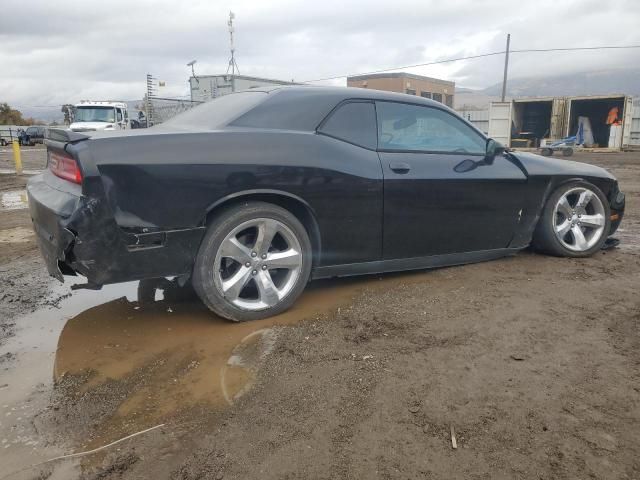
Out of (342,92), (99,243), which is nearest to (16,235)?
(99,243)

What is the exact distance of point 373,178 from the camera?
350 centimetres

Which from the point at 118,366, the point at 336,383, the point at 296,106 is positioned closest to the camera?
the point at 336,383

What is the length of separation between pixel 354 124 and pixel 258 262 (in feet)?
3.92

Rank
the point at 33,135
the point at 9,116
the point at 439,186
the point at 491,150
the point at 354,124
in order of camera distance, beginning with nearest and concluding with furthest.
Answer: the point at 354,124
the point at 439,186
the point at 491,150
the point at 33,135
the point at 9,116

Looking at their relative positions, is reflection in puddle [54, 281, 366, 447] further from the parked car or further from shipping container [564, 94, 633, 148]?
the parked car

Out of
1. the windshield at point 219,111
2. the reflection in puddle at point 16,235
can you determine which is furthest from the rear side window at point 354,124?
the reflection in puddle at point 16,235

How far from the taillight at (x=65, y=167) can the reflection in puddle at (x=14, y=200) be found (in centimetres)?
578

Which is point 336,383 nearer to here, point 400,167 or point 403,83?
point 400,167

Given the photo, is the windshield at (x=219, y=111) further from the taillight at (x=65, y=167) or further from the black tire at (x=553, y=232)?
the black tire at (x=553, y=232)

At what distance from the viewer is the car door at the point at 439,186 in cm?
367

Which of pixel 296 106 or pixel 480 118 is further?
pixel 480 118

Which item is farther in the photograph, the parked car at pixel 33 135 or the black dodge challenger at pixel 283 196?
the parked car at pixel 33 135

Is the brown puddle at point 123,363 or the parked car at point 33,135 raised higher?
the parked car at point 33,135

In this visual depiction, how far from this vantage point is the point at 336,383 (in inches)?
98.0
